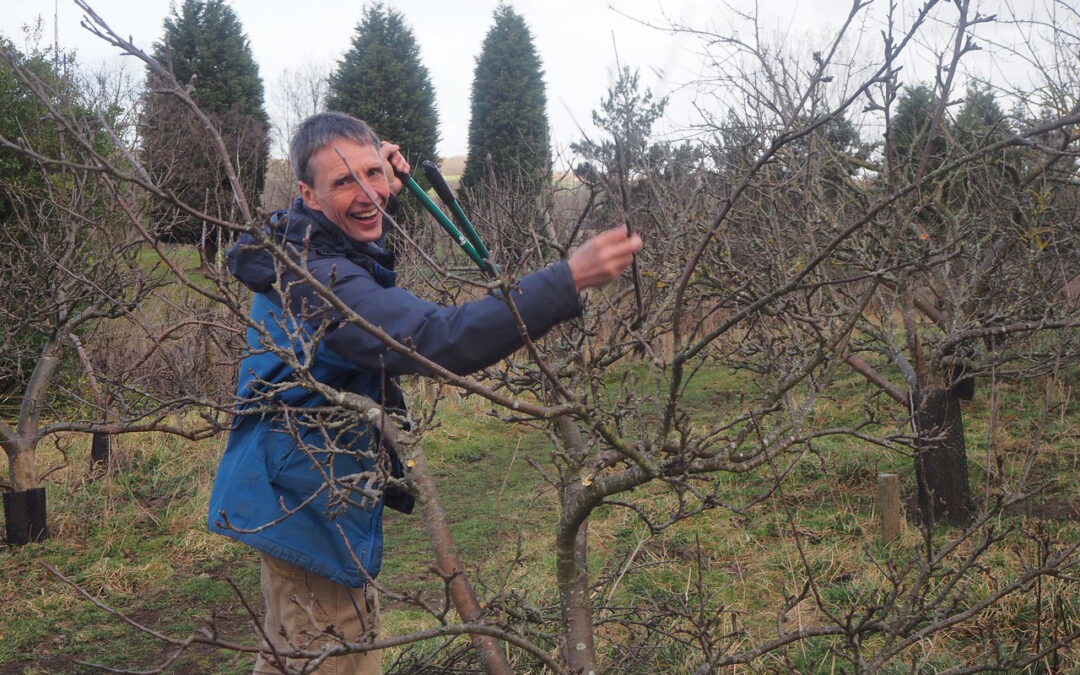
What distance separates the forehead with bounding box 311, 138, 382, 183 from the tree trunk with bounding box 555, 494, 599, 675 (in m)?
1.00

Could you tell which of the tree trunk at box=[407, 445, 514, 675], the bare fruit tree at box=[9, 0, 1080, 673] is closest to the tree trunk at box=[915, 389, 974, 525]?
the bare fruit tree at box=[9, 0, 1080, 673]

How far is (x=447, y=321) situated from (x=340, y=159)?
670 millimetres

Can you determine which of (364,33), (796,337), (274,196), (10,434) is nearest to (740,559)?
(796,337)

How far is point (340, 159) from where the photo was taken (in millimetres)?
2174

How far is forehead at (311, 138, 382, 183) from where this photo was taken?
2.16m

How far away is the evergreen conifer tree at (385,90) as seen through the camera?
2030 cm

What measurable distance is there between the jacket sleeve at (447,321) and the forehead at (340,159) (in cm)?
29

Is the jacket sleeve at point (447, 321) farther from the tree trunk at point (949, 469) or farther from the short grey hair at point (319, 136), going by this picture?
the tree trunk at point (949, 469)

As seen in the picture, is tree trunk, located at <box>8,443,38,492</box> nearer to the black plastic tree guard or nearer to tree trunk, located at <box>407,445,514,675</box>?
the black plastic tree guard

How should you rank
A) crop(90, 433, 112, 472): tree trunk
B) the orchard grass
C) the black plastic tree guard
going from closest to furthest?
the orchard grass < the black plastic tree guard < crop(90, 433, 112, 472): tree trunk

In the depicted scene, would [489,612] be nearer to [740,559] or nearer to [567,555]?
[567,555]

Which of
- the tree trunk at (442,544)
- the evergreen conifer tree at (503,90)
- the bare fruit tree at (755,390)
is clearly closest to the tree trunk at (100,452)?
the bare fruit tree at (755,390)

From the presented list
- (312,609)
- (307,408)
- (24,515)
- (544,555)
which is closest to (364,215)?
(307,408)

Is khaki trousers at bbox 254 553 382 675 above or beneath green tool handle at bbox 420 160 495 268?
beneath
